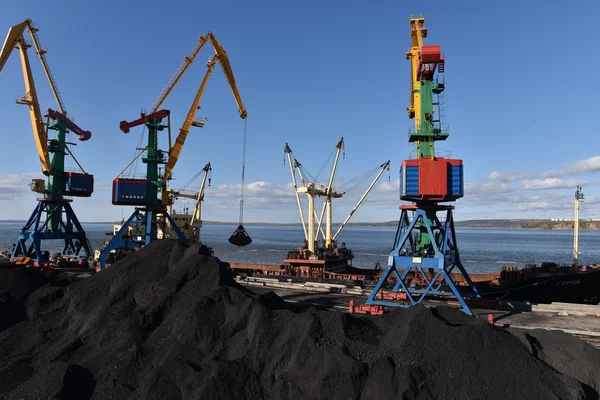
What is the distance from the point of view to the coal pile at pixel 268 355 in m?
12.4

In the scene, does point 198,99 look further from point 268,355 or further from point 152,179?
point 268,355

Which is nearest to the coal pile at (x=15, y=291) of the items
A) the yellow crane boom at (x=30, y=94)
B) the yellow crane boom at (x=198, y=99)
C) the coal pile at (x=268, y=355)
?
the coal pile at (x=268, y=355)

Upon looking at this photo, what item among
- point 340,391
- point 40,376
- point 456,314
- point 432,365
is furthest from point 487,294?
point 40,376

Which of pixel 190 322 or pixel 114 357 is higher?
pixel 190 322

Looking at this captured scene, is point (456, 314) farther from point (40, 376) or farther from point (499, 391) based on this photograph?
point (40, 376)

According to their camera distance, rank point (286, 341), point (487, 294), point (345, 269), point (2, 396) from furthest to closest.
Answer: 1. point (345, 269)
2. point (487, 294)
3. point (286, 341)
4. point (2, 396)

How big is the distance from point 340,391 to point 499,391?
4701mm

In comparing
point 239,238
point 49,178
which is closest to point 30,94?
point 49,178

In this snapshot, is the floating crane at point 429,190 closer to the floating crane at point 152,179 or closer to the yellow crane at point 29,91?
the floating crane at point 152,179

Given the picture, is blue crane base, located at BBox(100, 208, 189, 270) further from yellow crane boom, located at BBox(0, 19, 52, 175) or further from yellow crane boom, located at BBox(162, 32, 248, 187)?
yellow crane boom, located at BBox(0, 19, 52, 175)

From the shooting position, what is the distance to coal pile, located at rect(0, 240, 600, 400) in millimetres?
12359

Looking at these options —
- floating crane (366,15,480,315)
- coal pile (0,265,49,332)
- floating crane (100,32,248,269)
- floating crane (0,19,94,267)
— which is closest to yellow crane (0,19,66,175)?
floating crane (0,19,94,267)

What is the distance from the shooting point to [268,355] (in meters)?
14.2

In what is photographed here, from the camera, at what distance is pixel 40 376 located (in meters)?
13.4
